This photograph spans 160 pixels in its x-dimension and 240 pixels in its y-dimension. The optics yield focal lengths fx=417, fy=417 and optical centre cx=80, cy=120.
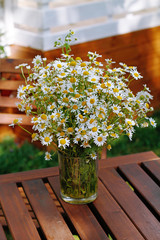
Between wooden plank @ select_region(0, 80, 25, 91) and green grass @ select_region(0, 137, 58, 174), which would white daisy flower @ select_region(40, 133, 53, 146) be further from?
green grass @ select_region(0, 137, 58, 174)

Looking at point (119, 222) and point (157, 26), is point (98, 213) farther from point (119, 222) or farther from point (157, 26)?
point (157, 26)

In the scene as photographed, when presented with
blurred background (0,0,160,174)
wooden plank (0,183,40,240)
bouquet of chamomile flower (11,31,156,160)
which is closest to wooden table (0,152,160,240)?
wooden plank (0,183,40,240)

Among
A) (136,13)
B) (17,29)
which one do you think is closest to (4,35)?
(17,29)

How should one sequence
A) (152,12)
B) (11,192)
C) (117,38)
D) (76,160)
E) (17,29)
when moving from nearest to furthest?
(76,160)
(11,192)
(17,29)
(117,38)
(152,12)

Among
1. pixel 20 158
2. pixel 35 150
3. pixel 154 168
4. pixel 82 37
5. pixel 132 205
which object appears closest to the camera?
pixel 132 205

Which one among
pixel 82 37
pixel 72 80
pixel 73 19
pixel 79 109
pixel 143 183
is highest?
pixel 73 19

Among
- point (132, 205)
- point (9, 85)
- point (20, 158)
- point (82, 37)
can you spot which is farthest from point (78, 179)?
point (82, 37)

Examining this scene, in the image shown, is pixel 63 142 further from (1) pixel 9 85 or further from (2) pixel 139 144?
(2) pixel 139 144
